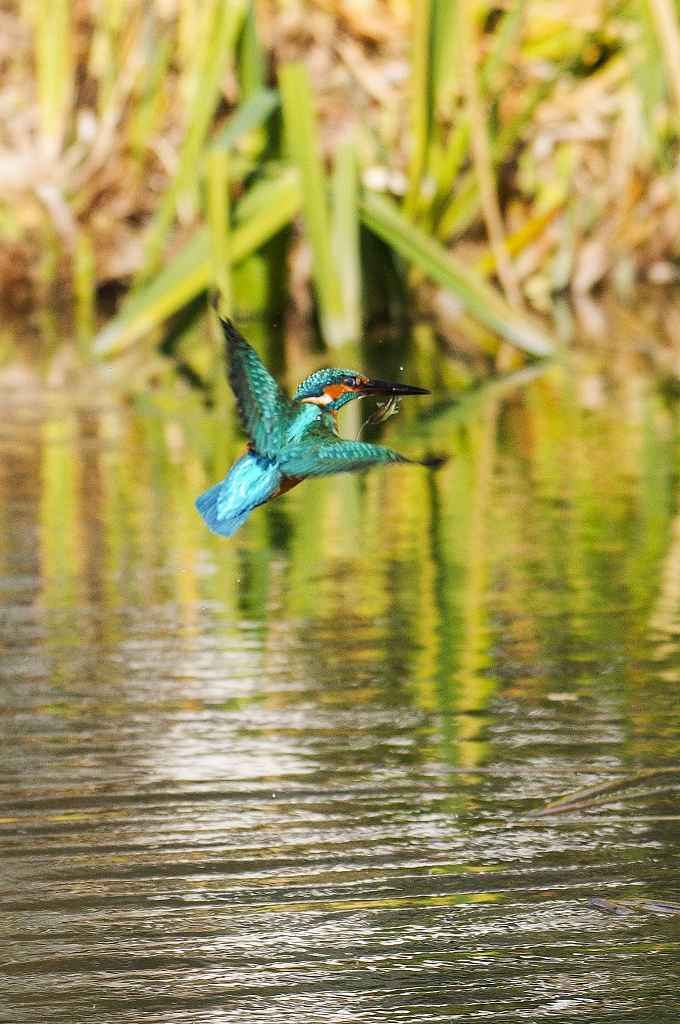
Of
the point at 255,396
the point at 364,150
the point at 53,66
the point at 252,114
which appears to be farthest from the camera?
the point at 53,66

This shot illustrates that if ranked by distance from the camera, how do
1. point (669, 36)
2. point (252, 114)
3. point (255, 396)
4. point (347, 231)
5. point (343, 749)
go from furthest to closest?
point (252, 114) → point (347, 231) → point (669, 36) → point (343, 749) → point (255, 396)

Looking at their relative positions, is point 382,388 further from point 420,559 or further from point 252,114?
point 252,114

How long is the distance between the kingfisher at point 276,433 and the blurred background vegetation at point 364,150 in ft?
18.8

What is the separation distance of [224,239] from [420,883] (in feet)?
16.1

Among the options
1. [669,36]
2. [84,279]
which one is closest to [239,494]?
[669,36]

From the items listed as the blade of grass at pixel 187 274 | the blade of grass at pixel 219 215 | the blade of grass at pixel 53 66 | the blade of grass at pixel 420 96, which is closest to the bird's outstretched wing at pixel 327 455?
the blade of grass at pixel 219 215

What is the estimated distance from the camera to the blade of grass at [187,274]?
7293mm

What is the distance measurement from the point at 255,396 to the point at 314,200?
5000 millimetres

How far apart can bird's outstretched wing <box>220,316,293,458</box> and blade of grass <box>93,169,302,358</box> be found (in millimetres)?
4792

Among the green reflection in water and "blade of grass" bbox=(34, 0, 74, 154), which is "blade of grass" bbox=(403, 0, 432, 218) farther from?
"blade of grass" bbox=(34, 0, 74, 154)

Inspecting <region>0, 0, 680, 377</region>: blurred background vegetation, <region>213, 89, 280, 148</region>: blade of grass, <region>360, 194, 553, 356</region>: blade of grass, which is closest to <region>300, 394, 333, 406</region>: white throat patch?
<region>360, 194, 553, 356</region>: blade of grass

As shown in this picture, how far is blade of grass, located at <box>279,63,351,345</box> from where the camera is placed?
24.1 ft

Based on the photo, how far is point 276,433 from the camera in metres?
2.44

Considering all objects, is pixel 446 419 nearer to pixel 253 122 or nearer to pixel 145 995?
pixel 253 122
